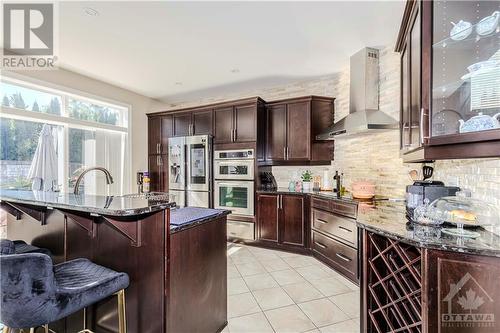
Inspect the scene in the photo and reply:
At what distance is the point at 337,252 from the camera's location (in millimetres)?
3182

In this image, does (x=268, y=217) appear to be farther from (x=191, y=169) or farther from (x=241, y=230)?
(x=191, y=169)

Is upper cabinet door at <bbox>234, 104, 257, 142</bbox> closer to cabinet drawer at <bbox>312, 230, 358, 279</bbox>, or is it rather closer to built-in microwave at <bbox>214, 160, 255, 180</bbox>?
built-in microwave at <bbox>214, 160, 255, 180</bbox>

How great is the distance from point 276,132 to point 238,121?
0.69 meters

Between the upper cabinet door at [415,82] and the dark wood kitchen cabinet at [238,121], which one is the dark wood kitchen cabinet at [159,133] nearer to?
the dark wood kitchen cabinet at [238,121]

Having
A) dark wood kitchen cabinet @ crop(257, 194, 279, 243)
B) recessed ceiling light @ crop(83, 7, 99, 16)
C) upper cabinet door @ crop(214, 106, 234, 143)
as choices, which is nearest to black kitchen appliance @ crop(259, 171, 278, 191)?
dark wood kitchen cabinet @ crop(257, 194, 279, 243)

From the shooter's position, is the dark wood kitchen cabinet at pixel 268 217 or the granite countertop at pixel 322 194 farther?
the dark wood kitchen cabinet at pixel 268 217

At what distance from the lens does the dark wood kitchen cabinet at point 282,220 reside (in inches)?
151

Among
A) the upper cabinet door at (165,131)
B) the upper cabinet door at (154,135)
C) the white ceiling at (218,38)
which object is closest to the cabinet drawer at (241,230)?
the upper cabinet door at (165,131)

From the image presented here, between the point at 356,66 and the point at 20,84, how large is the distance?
15.1 ft

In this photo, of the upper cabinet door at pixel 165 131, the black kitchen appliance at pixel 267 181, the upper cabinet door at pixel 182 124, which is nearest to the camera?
the black kitchen appliance at pixel 267 181

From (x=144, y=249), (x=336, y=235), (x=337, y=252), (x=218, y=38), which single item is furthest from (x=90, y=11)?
(x=337, y=252)

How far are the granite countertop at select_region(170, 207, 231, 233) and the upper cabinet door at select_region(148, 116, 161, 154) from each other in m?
3.59

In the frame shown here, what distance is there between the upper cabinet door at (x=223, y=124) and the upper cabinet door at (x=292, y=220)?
1470 mm

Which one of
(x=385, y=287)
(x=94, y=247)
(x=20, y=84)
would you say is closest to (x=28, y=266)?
(x=94, y=247)
